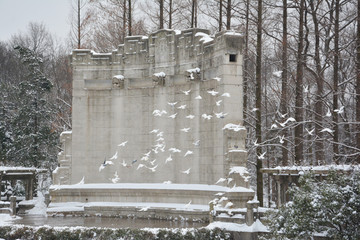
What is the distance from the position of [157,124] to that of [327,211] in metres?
13.1

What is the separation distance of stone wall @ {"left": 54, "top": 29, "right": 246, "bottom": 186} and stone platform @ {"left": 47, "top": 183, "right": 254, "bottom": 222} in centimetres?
65

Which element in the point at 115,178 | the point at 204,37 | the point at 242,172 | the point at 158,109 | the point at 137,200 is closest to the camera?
the point at 242,172

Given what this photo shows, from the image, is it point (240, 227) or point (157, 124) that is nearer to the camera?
point (240, 227)

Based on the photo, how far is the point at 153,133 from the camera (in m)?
26.9

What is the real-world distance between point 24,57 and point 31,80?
209 centimetres

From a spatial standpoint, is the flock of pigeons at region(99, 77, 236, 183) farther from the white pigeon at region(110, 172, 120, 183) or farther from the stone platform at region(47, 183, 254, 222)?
the stone platform at region(47, 183, 254, 222)

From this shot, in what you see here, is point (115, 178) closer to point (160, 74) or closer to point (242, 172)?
point (160, 74)

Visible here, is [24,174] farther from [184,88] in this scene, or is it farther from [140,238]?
[140,238]

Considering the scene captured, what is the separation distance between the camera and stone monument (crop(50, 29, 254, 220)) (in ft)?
77.6

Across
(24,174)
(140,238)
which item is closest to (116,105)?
(24,174)

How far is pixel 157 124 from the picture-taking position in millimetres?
26781

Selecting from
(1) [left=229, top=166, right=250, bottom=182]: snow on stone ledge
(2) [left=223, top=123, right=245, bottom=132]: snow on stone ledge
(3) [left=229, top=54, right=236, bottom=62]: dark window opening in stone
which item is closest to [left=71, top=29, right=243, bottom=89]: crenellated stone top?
(3) [left=229, top=54, right=236, bottom=62]: dark window opening in stone

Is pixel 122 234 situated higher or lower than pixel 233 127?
lower

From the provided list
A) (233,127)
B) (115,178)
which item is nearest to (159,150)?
(115,178)
